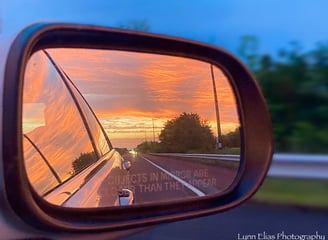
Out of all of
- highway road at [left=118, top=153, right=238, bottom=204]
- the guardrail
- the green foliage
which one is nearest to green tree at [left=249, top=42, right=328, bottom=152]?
the green foliage

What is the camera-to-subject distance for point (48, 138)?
241 centimetres

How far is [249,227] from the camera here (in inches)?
270

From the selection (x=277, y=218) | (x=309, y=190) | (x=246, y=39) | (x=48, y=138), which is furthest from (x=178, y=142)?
(x=246, y=39)

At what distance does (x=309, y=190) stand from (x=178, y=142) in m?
6.45

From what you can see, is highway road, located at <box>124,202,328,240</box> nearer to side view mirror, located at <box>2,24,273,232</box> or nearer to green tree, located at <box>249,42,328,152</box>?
side view mirror, located at <box>2,24,273,232</box>

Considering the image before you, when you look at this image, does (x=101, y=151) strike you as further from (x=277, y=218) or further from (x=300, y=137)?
(x=300, y=137)

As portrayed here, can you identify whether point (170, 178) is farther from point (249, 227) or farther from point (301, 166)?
point (301, 166)

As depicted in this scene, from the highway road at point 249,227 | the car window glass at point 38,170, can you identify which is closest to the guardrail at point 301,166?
the highway road at point 249,227

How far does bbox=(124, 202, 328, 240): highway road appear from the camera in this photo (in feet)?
21.1

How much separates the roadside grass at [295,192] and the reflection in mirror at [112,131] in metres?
5.73

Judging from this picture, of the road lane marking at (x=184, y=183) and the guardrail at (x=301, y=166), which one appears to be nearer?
the road lane marking at (x=184, y=183)

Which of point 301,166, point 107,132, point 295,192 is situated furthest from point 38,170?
point 301,166

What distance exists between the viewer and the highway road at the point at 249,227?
644 centimetres

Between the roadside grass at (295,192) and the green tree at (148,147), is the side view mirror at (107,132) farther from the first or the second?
the roadside grass at (295,192)
